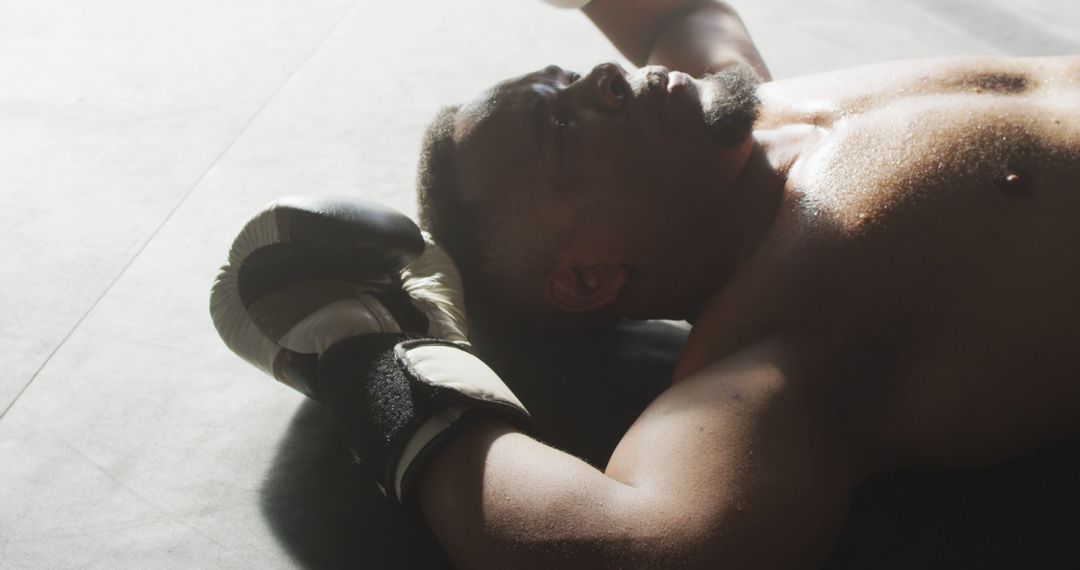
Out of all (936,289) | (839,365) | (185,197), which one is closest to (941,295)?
(936,289)

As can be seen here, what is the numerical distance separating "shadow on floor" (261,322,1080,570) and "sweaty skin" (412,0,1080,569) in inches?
2.1

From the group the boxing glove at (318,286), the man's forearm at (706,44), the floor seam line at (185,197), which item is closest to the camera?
the boxing glove at (318,286)

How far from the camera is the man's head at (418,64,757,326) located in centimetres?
136

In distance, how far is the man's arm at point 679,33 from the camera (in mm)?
1860

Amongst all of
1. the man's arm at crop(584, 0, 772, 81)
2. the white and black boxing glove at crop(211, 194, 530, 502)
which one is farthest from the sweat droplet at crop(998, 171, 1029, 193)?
the man's arm at crop(584, 0, 772, 81)

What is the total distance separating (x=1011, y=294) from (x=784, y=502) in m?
0.37

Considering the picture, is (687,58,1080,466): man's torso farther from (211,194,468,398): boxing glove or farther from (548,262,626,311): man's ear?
(211,194,468,398): boxing glove

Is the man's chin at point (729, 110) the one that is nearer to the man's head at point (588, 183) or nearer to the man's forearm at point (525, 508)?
the man's head at point (588, 183)

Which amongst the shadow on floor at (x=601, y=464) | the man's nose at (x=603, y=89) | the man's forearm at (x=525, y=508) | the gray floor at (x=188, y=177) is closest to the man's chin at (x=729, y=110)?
the man's nose at (x=603, y=89)

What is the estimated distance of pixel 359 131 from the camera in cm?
215

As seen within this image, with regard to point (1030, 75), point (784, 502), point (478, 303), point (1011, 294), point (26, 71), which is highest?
point (1030, 75)

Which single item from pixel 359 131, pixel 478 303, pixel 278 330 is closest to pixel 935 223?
pixel 478 303

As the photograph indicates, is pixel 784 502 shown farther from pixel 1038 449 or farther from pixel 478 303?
pixel 478 303

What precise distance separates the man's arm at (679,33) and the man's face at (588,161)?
479 mm
